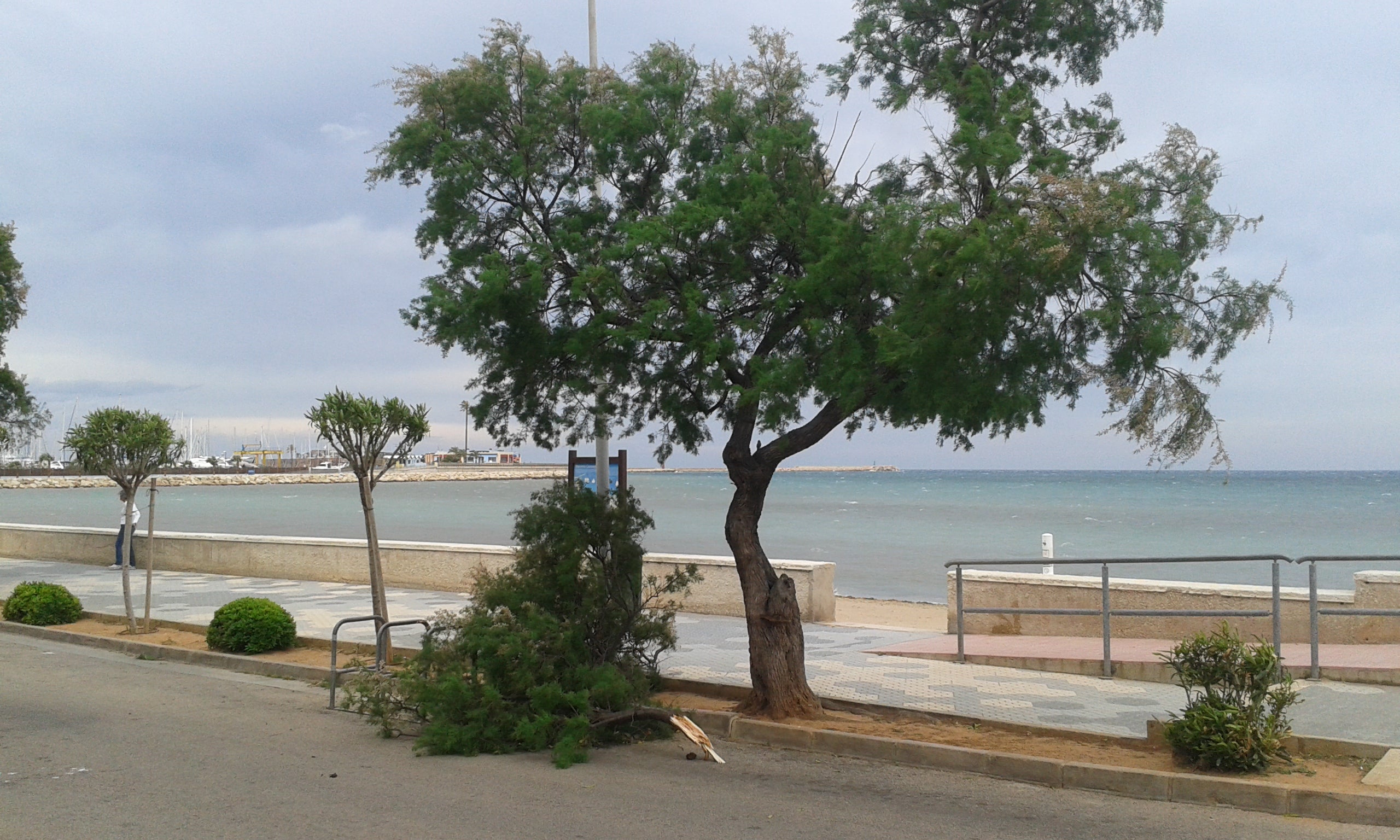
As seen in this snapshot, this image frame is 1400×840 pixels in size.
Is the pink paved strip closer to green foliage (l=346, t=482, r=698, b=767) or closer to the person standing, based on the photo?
green foliage (l=346, t=482, r=698, b=767)

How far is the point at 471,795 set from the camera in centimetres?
719

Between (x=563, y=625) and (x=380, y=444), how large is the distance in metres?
4.01

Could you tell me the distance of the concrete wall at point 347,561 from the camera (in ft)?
52.4

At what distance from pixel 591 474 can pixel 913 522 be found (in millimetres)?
49674

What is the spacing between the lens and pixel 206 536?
76.1 feet

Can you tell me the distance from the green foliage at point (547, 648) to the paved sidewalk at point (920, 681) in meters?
1.70

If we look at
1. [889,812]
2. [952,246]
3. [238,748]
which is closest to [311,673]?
[238,748]

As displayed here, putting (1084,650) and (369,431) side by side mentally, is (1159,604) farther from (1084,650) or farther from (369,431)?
(369,431)

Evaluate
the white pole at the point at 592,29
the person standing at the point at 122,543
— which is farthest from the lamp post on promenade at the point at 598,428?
the person standing at the point at 122,543

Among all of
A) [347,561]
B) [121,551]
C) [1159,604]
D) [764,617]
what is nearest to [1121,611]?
[1159,604]

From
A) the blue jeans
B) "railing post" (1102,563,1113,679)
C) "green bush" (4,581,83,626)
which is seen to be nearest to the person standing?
the blue jeans

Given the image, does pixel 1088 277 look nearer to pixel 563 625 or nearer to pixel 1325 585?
pixel 563 625

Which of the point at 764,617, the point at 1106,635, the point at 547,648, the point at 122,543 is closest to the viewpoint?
the point at 547,648

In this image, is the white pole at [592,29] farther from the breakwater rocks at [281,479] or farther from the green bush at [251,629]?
the breakwater rocks at [281,479]
